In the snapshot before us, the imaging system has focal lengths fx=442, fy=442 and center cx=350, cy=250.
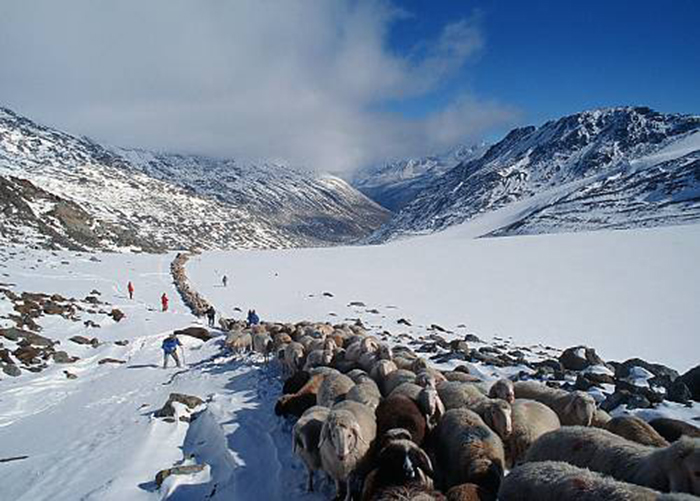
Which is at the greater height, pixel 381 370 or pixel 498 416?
pixel 381 370

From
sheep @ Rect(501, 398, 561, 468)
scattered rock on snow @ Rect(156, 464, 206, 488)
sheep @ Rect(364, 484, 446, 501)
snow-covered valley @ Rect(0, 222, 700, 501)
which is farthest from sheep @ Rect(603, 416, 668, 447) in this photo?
scattered rock on snow @ Rect(156, 464, 206, 488)

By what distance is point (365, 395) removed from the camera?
1015 centimetres

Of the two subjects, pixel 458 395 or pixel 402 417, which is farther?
pixel 458 395

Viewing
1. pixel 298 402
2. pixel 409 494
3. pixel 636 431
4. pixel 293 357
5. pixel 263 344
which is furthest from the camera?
pixel 263 344

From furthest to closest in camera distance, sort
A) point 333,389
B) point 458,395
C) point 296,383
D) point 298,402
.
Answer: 1. point 296,383
2. point 298,402
3. point 333,389
4. point 458,395

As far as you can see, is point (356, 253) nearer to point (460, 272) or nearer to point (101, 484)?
point (460, 272)

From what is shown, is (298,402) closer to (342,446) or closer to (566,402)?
(342,446)

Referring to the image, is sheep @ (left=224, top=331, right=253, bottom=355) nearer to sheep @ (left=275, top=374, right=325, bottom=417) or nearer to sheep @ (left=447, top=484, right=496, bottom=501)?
sheep @ (left=275, top=374, right=325, bottom=417)

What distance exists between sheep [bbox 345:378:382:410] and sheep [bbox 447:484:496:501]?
10.8 feet

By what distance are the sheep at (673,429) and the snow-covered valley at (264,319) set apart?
1.92 meters

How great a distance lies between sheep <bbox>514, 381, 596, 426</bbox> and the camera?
9055 mm

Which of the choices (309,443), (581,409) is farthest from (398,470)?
(581,409)

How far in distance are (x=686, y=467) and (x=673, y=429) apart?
3688 mm

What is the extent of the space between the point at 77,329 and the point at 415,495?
23.7 metres
